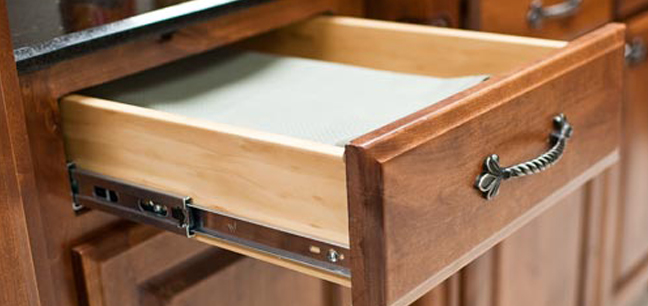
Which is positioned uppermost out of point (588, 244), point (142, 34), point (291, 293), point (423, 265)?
point (142, 34)

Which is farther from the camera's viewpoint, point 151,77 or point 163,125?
point 151,77

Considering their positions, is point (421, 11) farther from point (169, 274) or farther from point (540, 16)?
point (169, 274)

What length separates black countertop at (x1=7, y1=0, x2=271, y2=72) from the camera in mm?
773

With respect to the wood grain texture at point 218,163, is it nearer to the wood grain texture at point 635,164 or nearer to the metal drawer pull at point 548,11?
the metal drawer pull at point 548,11

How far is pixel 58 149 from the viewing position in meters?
0.80

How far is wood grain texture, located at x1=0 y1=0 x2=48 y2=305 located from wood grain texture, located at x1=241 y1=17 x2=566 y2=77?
387 millimetres

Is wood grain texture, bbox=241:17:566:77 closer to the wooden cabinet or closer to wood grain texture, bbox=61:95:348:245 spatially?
the wooden cabinet

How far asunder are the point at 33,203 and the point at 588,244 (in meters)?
0.86

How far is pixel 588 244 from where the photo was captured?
4.50 ft

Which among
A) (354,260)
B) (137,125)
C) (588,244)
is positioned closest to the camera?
(354,260)

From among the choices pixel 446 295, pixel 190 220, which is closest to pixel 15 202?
pixel 190 220

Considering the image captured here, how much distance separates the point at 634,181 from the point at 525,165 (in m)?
0.91

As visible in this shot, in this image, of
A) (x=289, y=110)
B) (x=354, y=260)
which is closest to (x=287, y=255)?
(x=354, y=260)

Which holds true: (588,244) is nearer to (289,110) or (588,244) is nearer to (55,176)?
(289,110)
